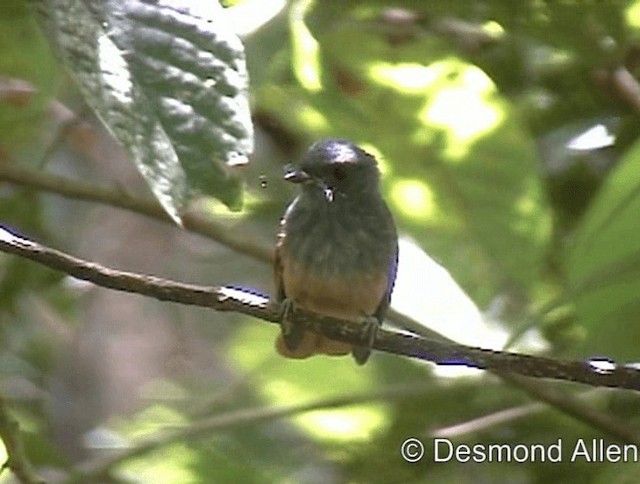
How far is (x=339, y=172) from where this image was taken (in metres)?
1.34

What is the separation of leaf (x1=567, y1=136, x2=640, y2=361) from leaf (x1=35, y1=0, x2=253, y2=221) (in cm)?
56

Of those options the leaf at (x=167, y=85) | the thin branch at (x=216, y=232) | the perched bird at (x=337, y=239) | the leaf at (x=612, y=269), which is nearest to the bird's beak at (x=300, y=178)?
the perched bird at (x=337, y=239)

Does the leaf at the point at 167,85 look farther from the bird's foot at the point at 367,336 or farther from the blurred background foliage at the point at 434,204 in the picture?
the blurred background foliage at the point at 434,204

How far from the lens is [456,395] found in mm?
1514

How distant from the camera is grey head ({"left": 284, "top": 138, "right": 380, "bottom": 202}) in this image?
4.31 feet

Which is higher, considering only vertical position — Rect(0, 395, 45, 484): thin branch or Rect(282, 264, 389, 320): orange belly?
Rect(0, 395, 45, 484): thin branch

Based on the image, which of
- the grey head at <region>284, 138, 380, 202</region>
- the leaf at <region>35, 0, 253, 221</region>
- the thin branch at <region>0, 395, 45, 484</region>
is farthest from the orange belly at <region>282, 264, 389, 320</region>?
the leaf at <region>35, 0, 253, 221</region>

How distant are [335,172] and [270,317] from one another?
556 millimetres

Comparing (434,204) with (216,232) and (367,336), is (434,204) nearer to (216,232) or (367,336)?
(216,232)

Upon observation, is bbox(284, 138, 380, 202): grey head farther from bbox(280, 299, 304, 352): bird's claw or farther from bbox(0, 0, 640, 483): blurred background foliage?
bbox(280, 299, 304, 352): bird's claw

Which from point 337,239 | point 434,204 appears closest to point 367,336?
point 337,239

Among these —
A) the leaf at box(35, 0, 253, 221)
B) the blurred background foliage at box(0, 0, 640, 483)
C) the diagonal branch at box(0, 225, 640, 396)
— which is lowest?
the blurred background foliage at box(0, 0, 640, 483)

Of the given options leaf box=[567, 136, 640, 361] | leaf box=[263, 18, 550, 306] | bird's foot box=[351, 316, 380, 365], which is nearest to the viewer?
bird's foot box=[351, 316, 380, 365]

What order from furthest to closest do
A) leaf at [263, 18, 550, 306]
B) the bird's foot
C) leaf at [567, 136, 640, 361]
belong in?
1. leaf at [263, 18, 550, 306]
2. leaf at [567, 136, 640, 361]
3. the bird's foot
